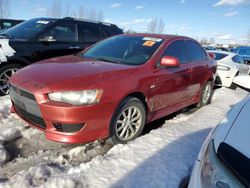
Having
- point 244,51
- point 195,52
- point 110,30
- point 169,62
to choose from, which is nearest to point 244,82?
point 169,62

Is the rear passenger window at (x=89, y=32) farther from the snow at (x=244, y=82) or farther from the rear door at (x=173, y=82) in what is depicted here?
the snow at (x=244, y=82)

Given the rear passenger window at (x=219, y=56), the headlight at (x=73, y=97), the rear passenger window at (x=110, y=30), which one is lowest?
the rear passenger window at (x=219, y=56)

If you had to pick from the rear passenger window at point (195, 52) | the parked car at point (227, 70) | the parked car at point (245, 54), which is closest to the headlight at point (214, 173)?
the rear passenger window at point (195, 52)

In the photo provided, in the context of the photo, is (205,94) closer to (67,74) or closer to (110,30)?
(110,30)

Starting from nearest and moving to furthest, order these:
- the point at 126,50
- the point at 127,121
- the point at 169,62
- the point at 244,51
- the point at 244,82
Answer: the point at 244,82 → the point at 127,121 → the point at 169,62 → the point at 126,50 → the point at 244,51

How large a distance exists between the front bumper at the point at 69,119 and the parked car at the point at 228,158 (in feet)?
5.25

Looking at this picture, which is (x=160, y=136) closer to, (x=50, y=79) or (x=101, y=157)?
A: (x=101, y=157)

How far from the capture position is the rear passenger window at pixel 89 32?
23.0ft

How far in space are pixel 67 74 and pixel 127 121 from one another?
3.41 feet

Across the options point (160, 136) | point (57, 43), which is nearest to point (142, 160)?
point (160, 136)

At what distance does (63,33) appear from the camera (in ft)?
21.7

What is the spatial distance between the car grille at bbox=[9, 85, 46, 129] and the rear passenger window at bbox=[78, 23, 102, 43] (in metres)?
3.52

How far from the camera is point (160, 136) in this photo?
156 inches

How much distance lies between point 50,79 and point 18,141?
112 centimetres
